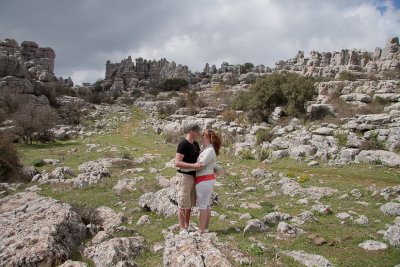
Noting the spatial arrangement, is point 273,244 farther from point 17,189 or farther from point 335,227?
point 17,189

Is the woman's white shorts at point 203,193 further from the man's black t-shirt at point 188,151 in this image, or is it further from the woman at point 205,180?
the man's black t-shirt at point 188,151

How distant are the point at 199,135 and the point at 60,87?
197ft

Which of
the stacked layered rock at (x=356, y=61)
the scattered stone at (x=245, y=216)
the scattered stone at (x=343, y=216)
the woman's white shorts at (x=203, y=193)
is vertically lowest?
the scattered stone at (x=245, y=216)

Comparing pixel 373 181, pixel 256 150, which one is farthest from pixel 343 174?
pixel 256 150

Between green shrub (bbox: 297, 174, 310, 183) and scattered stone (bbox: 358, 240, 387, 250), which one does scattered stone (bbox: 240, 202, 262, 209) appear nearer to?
scattered stone (bbox: 358, 240, 387, 250)

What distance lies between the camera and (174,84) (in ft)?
291

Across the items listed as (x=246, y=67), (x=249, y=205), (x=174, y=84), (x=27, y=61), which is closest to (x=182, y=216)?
(x=249, y=205)

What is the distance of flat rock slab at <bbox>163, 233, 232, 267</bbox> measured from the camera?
208 inches

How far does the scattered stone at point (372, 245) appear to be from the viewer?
733 cm

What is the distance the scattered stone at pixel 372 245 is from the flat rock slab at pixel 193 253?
3490 mm

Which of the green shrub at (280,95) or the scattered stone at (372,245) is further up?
the green shrub at (280,95)

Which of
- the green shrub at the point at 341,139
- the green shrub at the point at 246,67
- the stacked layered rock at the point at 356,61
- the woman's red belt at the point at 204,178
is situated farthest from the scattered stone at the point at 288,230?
the green shrub at the point at 246,67

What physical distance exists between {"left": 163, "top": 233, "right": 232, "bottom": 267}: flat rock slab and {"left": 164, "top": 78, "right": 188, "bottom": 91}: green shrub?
270ft

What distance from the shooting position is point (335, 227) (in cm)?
880
